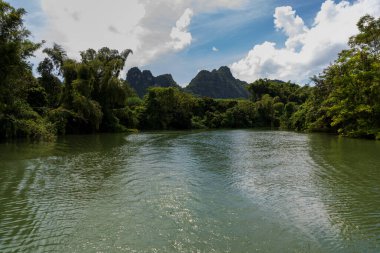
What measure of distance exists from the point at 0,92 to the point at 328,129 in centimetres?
4000

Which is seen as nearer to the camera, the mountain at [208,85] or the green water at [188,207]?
the green water at [188,207]

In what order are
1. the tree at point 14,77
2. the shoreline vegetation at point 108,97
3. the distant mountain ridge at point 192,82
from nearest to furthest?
1. the tree at point 14,77
2. the shoreline vegetation at point 108,97
3. the distant mountain ridge at point 192,82

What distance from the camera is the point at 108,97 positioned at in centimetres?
4831

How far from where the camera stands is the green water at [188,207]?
6.90m

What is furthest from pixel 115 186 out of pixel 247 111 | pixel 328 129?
pixel 247 111

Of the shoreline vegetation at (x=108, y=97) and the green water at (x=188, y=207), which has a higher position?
the shoreline vegetation at (x=108, y=97)

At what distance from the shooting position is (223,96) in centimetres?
19650

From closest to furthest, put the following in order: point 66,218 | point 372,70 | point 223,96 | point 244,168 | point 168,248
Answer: point 168,248, point 66,218, point 244,168, point 372,70, point 223,96

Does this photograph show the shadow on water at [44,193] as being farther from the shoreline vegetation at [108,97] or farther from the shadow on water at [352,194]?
the shoreline vegetation at [108,97]

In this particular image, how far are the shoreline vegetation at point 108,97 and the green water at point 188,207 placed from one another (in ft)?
41.2

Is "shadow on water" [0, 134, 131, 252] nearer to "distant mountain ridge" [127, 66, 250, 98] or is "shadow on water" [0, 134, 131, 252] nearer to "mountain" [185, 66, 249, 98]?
"distant mountain ridge" [127, 66, 250, 98]

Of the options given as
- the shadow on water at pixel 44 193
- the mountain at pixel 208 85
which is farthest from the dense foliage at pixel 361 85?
the mountain at pixel 208 85

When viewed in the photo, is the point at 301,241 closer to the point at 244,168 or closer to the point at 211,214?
the point at 211,214

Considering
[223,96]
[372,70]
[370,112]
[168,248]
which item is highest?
[223,96]
